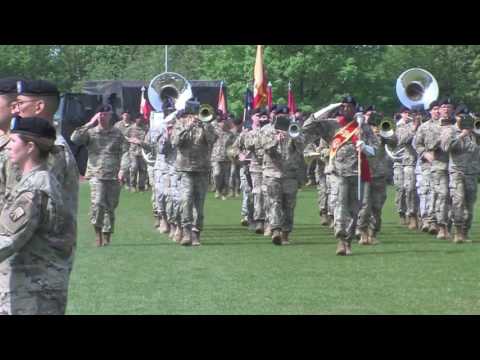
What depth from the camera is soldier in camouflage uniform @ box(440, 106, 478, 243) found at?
20.1 m

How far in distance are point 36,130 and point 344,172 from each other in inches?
438

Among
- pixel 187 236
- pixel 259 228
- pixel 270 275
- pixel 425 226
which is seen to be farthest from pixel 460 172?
pixel 270 275

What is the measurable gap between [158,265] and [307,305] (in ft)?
13.9

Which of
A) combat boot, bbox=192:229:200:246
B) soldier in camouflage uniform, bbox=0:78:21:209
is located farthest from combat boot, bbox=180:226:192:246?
soldier in camouflage uniform, bbox=0:78:21:209

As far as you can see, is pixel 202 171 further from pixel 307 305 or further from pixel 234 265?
pixel 307 305

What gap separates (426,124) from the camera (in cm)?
2081

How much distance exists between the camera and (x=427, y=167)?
21.8 metres

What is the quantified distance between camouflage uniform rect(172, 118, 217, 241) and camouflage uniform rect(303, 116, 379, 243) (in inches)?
73.0

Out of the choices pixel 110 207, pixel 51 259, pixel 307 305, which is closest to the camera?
pixel 51 259

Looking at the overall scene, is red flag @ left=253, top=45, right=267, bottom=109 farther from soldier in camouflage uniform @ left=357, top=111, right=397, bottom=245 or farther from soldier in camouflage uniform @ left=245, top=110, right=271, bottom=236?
soldier in camouflage uniform @ left=357, top=111, right=397, bottom=245

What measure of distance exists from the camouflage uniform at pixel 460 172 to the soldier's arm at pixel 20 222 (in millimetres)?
13525

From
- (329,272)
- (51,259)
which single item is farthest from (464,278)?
(51,259)

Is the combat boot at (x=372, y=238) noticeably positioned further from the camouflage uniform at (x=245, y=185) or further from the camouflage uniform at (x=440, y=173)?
the camouflage uniform at (x=245, y=185)

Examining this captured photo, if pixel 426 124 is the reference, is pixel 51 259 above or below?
below
